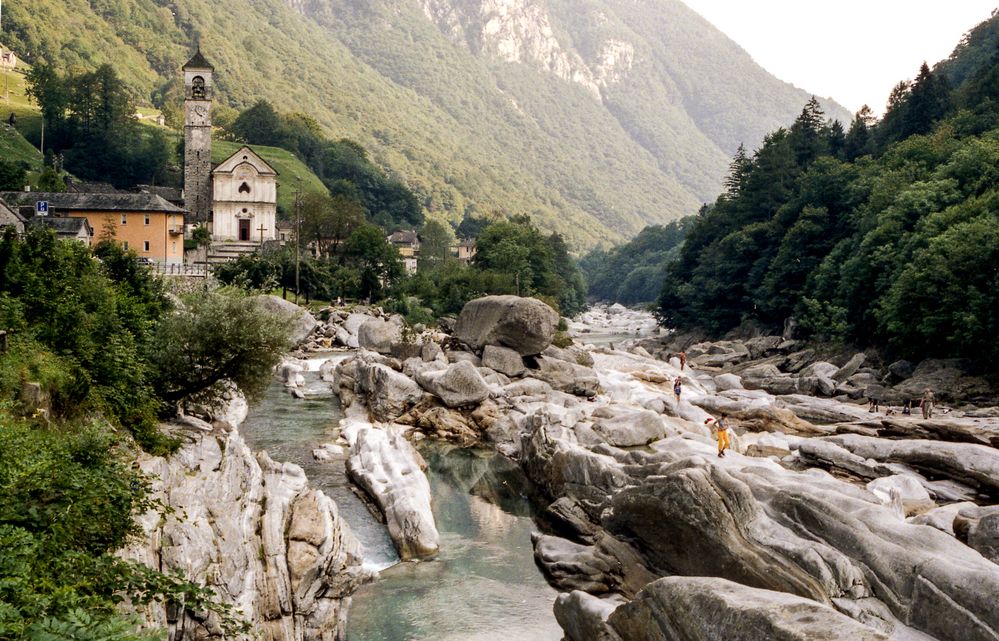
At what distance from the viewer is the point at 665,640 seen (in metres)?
16.1

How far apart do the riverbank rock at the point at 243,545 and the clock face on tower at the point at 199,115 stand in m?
95.4

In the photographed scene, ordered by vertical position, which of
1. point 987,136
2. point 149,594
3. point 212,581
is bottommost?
point 212,581

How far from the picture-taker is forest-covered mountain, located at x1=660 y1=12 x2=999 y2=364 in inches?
2101

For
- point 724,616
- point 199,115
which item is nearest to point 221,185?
point 199,115

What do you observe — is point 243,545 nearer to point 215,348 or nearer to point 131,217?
point 215,348

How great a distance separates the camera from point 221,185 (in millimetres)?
105875

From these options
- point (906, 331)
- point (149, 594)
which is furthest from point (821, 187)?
point (149, 594)

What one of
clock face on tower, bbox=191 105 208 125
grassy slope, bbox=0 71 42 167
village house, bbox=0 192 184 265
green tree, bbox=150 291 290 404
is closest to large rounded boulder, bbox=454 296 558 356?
green tree, bbox=150 291 290 404

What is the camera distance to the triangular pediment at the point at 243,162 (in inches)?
4173

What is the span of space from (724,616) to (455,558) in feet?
39.2

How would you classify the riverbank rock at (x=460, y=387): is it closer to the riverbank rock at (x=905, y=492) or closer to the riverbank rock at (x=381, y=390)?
the riverbank rock at (x=381, y=390)

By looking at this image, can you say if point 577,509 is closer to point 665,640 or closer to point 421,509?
point 421,509

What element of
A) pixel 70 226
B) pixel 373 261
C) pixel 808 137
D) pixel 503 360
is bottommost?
pixel 503 360

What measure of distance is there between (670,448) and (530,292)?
5788 centimetres
